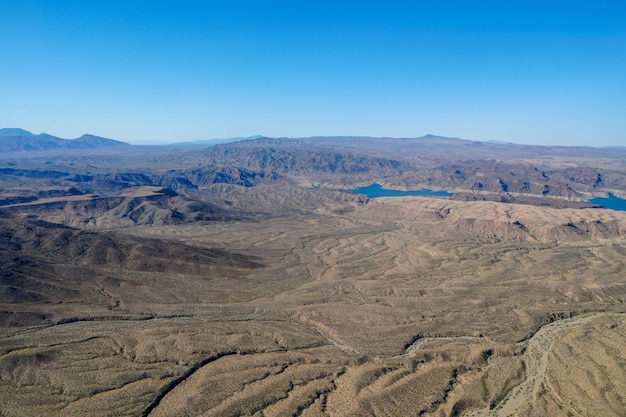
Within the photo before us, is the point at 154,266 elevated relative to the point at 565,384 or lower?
elevated

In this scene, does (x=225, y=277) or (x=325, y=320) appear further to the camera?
(x=225, y=277)

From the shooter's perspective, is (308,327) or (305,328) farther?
(308,327)

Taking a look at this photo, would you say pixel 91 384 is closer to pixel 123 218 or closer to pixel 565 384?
pixel 565 384

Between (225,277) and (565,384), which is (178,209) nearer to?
(225,277)

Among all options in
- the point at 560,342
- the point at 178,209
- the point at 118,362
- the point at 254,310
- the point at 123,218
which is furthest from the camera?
the point at 178,209

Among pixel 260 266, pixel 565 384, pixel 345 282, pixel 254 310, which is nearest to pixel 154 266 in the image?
pixel 260 266

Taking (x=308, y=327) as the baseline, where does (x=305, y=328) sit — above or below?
above

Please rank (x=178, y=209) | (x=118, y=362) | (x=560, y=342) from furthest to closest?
(x=178, y=209) < (x=560, y=342) < (x=118, y=362)

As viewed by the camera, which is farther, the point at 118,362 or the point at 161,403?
the point at 118,362

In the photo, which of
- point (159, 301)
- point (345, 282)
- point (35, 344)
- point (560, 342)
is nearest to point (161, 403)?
point (35, 344)
